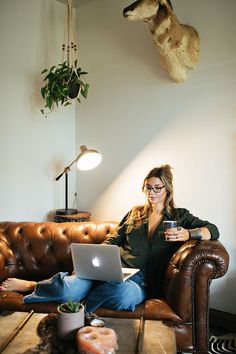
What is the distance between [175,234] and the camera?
2.07 meters

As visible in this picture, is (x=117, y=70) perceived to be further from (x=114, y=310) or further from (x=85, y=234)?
(x=114, y=310)

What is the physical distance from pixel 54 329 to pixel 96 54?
8.18 ft

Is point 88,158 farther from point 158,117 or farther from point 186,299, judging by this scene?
point 186,299

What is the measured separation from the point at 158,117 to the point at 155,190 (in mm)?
808

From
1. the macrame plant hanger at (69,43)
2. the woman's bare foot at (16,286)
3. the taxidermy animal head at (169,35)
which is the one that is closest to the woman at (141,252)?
the woman's bare foot at (16,286)

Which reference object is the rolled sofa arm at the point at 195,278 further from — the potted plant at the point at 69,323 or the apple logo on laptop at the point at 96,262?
the potted plant at the point at 69,323

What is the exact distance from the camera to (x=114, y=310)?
1918 mm

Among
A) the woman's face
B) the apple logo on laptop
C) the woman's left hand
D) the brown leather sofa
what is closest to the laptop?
the apple logo on laptop

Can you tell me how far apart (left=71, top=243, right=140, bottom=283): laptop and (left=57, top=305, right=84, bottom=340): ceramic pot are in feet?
1.43

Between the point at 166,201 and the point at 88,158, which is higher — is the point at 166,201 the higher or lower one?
the lower one

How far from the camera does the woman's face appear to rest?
2338mm

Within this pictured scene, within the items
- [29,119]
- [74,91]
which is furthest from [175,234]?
[29,119]

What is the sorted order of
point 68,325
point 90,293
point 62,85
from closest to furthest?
point 68,325, point 90,293, point 62,85

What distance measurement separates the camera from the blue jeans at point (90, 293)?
6.27 feet
